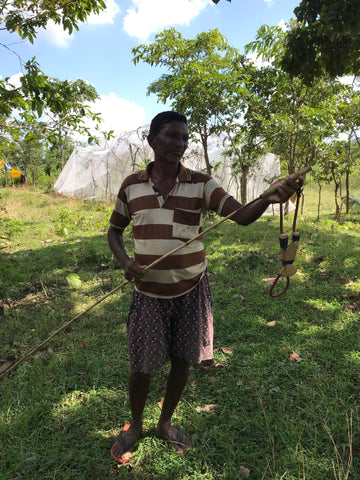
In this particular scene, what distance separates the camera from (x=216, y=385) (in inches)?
103

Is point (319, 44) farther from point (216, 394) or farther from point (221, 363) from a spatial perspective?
point (216, 394)

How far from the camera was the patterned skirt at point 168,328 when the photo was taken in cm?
175

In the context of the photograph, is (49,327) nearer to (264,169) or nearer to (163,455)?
(163,455)

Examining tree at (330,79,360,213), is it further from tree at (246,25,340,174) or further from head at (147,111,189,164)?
head at (147,111,189,164)

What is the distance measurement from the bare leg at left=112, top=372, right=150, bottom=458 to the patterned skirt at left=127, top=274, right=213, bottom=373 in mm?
93

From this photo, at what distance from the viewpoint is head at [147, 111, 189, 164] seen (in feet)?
5.51

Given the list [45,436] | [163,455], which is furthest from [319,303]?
[45,436]

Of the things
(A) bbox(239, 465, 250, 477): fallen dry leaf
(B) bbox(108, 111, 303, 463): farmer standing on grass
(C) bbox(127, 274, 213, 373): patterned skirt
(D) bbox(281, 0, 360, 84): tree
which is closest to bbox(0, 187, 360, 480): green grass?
(A) bbox(239, 465, 250, 477): fallen dry leaf

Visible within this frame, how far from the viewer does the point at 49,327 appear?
3562 millimetres

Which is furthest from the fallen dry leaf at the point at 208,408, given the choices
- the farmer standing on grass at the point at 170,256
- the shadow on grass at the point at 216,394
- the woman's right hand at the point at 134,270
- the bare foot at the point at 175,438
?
the woman's right hand at the point at 134,270

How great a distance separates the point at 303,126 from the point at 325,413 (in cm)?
555

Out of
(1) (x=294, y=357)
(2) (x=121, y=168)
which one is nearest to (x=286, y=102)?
(1) (x=294, y=357)

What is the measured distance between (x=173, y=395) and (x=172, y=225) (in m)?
1.15

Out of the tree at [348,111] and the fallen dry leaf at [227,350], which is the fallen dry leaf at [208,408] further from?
the tree at [348,111]
